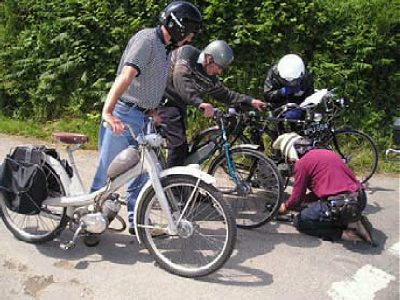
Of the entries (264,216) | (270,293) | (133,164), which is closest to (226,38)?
(264,216)

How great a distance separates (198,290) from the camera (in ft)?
12.1

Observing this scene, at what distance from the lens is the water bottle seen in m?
4.94

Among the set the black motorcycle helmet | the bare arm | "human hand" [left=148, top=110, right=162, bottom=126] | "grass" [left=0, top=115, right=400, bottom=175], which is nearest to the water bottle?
"human hand" [left=148, top=110, right=162, bottom=126]

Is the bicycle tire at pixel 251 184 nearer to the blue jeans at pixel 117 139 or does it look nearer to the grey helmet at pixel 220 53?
the grey helmet at pixel 220 53

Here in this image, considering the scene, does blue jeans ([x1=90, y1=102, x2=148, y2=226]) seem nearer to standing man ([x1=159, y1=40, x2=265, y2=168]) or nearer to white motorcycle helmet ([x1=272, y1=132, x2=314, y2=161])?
standing man ([x1=159, y1=40, x2=265, y2=168])

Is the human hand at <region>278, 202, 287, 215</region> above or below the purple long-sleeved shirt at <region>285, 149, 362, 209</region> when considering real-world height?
below

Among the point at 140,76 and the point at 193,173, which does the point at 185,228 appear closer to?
the point at 193,173

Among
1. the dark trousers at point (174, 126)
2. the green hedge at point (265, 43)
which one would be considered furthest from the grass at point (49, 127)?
the dark trousers at point (174, 126)

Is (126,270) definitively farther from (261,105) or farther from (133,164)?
(261,105)

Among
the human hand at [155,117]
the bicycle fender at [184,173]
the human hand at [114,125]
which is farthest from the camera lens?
the human hand at [155,117]

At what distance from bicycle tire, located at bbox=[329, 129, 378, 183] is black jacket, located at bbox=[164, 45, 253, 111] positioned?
1.88 m

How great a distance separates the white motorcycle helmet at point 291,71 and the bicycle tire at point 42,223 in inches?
109

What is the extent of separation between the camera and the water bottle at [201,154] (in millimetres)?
4945

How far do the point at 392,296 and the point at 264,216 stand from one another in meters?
1.55
